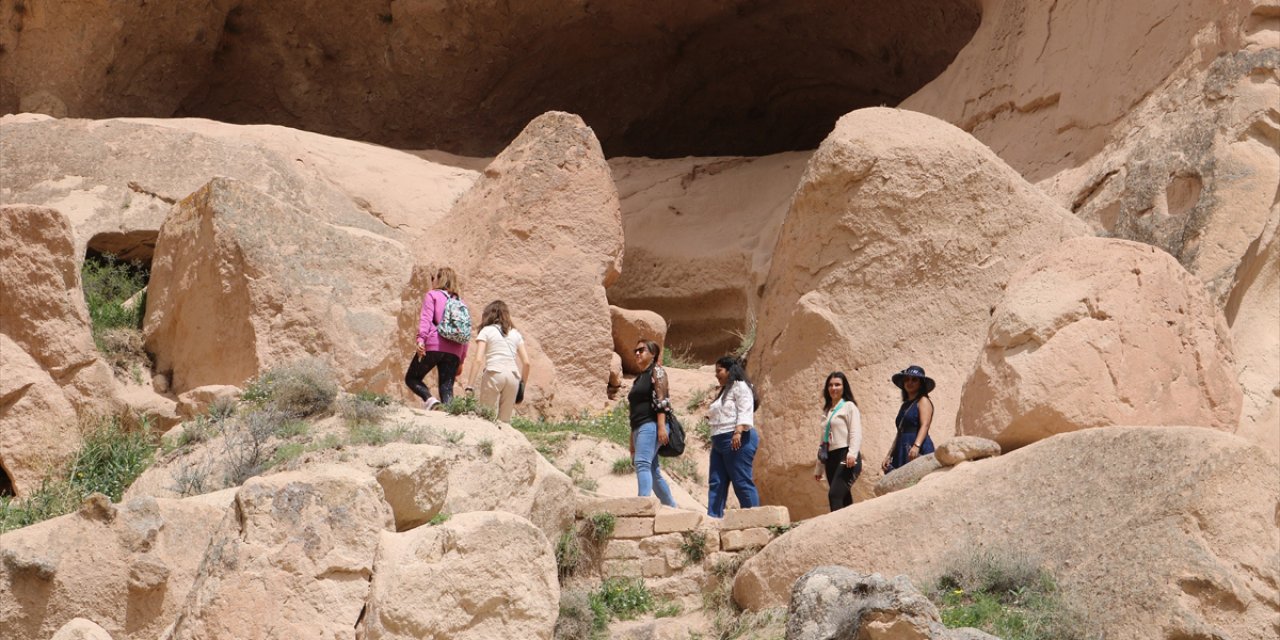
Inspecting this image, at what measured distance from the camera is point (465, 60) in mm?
19516

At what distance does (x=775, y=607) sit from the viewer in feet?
28.5

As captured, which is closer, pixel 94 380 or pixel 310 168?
pixel 94 380

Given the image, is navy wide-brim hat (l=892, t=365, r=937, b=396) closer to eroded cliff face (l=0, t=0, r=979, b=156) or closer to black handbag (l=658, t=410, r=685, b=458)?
black handbag (l=658, t=410, r=685, b=458)

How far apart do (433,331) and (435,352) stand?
0.45 feet

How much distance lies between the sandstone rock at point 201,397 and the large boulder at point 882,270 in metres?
3.43

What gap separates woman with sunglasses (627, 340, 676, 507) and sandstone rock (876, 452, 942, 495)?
1.60 metres

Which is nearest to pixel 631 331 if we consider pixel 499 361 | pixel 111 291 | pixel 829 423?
pixel 111 291

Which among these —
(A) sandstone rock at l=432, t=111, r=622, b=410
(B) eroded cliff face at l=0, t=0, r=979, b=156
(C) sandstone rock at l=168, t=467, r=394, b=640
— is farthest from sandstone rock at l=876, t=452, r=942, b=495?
(B) eroded cliff face at l=0, t=0, r=979, b=156

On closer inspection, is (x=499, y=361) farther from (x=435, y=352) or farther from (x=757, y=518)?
(x=757, y=518)

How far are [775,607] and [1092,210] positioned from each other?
20.6 ft

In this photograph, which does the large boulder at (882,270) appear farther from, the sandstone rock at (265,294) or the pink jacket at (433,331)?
the sandstone rock at (265,294)

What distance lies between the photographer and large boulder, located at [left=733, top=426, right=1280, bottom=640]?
25.4ft

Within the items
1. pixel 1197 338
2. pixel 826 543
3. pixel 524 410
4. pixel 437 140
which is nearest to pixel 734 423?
pixel 826 543

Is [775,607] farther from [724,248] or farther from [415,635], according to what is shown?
[724,248]
